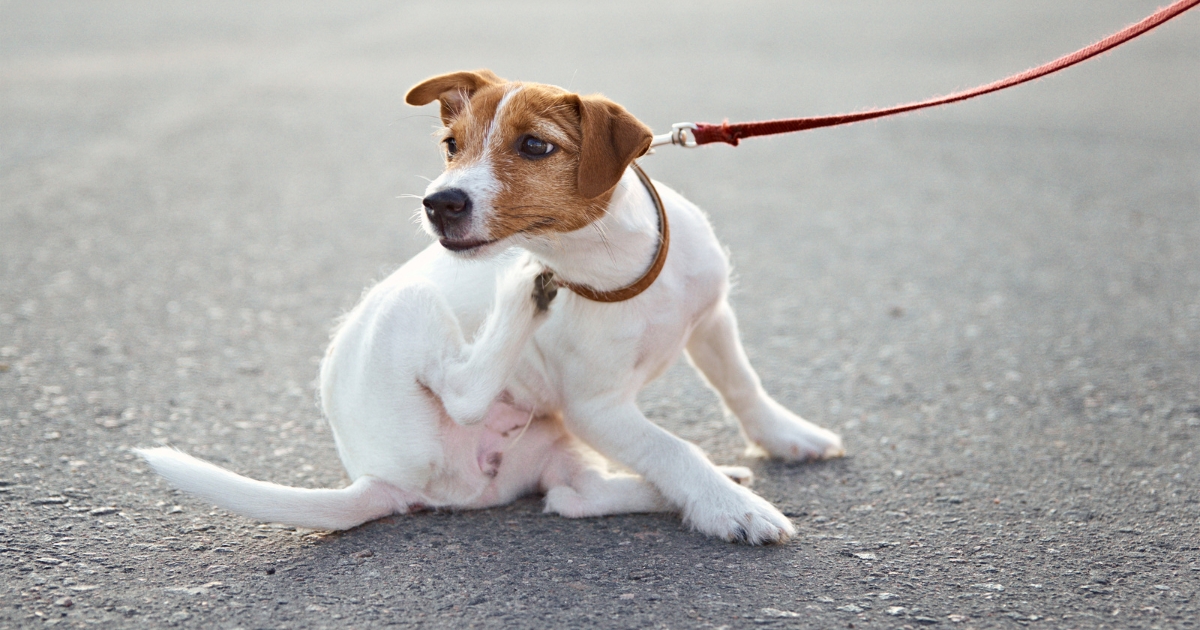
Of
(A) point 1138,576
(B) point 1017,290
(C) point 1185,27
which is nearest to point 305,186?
(B) point 1017,290

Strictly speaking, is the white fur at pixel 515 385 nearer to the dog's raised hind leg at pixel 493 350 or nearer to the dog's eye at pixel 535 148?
the dog's raised hind leg at pixel 493 350

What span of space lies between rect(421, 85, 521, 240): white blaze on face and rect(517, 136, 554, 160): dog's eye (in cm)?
7

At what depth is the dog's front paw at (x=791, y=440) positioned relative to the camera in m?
3.86

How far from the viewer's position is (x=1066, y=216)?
7.04 m

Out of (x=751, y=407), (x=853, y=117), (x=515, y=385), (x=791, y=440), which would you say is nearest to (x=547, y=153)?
(x=515, y=385)

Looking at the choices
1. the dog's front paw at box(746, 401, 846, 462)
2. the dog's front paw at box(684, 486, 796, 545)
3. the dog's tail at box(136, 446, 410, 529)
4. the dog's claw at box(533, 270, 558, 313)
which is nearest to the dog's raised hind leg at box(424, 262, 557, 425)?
the dog's claw at box(533, 270, 558, 313)

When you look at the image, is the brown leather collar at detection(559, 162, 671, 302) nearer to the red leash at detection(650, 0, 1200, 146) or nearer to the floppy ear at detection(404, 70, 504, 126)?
the red leash at detection(650, 0, 1200, 146)

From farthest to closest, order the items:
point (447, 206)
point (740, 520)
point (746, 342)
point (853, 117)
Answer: point (746, 342) → point (853, 117) → point (740, 520) → point (447, 206)

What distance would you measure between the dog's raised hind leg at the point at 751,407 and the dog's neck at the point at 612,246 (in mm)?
612

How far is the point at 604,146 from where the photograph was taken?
289 centimetres

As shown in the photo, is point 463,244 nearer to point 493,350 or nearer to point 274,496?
point 493,350

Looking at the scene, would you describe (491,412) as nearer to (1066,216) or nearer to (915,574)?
(915,574)

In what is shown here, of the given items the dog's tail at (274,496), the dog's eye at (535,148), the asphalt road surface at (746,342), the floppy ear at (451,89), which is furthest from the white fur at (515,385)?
the floppy ear at (451,89)

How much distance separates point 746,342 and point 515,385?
2157 millimetres
